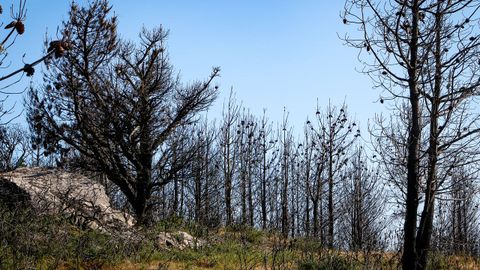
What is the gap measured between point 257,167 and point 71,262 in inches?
665

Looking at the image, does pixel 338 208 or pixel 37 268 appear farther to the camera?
pixel 338 208

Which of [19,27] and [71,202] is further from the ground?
[19,27]

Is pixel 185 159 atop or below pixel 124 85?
below

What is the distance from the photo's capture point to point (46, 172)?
11.9m

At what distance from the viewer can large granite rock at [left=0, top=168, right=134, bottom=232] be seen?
991cm

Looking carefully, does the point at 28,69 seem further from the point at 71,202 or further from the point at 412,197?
the point at 71,202

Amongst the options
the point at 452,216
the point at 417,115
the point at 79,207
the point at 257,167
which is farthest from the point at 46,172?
the point at 452,216

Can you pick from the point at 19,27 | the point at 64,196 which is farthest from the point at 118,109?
the point at 19,27

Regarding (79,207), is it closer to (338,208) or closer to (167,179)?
(167,179)

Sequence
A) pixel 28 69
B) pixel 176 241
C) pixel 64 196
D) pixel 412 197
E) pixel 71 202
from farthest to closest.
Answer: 1. pixel 64 196
2. pixel 176 241
3. pixel 71 202
4. pixel 412 197
5. pixel 28 69

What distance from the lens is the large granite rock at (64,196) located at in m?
9.91

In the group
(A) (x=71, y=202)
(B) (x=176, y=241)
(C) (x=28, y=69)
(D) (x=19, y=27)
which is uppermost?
(D) (x=19, y=27)

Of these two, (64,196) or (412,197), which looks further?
(64,196)

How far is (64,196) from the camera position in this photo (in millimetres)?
10406
